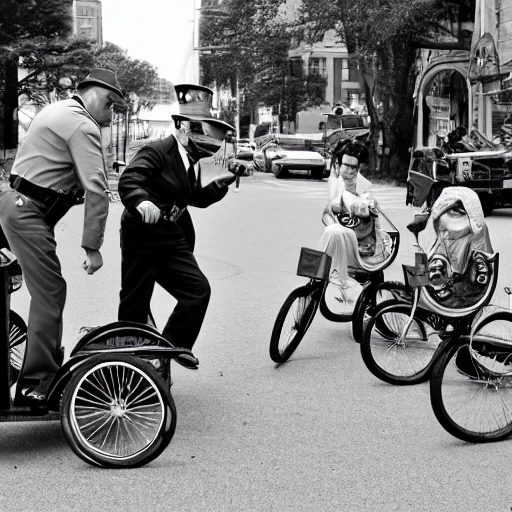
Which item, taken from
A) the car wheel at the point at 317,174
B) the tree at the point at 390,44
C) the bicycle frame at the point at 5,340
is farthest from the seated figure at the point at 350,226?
the car wheel at the point at 317,174

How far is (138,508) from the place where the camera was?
4.61 meters

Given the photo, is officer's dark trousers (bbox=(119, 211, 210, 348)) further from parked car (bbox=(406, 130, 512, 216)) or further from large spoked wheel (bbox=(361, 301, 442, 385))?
parked car (bbox=(406, 130, 512, 216))

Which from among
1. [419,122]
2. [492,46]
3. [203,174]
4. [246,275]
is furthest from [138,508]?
[419,122]

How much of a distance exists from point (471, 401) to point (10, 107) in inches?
1658

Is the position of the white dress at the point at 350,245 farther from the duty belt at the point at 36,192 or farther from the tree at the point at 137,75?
the tree at the point at 137,75

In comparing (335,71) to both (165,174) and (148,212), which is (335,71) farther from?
(148,212)

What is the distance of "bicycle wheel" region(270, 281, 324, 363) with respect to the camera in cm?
761

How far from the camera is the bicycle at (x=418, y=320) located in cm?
671

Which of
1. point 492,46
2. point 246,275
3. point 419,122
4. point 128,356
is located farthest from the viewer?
point 419,122

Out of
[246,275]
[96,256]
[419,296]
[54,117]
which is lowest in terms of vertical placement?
[246,275]

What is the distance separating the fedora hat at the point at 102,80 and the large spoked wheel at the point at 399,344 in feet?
7.23

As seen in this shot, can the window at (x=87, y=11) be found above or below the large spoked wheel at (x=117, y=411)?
above

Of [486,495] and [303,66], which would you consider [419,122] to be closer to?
[486,495]

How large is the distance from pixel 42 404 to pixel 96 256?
→ 0.78 m
